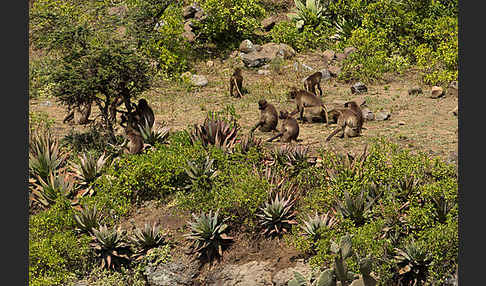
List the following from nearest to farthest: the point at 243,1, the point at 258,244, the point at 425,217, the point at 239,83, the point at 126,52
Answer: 1. the point at 425,217
2. the point at 258,244
3. the point at 126,52
4. the point at 239,83
5. the point at 243,1

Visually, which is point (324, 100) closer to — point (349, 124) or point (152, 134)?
point (349, 124)

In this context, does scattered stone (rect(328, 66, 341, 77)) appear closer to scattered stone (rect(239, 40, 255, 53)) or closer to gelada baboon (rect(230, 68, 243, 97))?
scattered stone (rect(239, 40, 255, 53))

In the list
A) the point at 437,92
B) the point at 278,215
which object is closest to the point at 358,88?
the point at 437,92

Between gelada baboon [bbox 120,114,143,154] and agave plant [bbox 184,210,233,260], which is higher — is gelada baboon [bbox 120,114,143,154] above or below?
above

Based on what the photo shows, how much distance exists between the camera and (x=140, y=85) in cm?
1438

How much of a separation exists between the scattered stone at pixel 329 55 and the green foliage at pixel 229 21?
2990 mm

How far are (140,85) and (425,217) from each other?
7.34 meters

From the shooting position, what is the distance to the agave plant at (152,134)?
1374cm

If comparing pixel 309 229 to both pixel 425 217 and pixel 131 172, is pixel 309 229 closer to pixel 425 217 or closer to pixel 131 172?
pixel 425 217

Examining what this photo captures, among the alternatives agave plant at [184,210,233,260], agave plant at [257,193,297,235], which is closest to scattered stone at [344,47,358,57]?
agave plant at [257,193,297,235]

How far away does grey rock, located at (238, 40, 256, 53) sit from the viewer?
22206mm

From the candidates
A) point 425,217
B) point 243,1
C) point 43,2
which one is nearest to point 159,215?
point 425,217

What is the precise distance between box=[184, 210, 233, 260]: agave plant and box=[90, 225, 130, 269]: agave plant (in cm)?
129

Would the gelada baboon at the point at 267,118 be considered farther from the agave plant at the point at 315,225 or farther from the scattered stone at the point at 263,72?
the scattered stone at the point at 263,72
